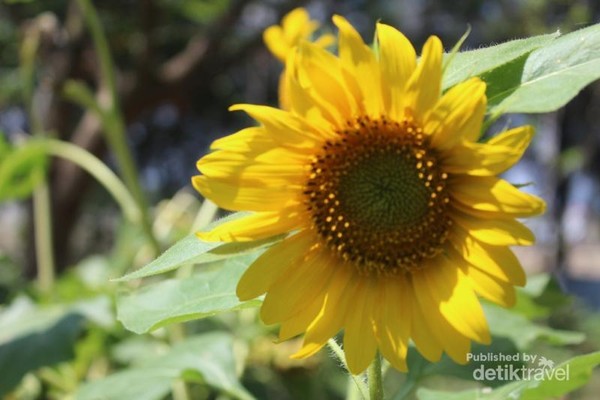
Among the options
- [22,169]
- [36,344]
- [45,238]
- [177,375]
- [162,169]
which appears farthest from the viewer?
[162,169]

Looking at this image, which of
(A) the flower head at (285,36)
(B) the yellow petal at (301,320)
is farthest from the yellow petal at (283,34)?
(B) the yellow petal at (301,320)

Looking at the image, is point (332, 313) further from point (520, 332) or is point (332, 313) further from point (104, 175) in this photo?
point (104, 175)

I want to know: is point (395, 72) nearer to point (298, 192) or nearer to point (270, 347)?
point (298, 192)

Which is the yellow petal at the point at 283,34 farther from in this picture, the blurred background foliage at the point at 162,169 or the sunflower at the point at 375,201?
the sunflower at the point at 375,201

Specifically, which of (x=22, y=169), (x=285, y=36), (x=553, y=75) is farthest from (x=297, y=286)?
(x=22, y=169)

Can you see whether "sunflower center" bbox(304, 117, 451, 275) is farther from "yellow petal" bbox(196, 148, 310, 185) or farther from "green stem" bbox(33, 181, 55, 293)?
"green stem" bbox(33, 181, 55, 293)

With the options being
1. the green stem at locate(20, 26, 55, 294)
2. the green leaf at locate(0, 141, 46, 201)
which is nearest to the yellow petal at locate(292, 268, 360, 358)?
the green leaf at locate(0, 141, 46, 201)
